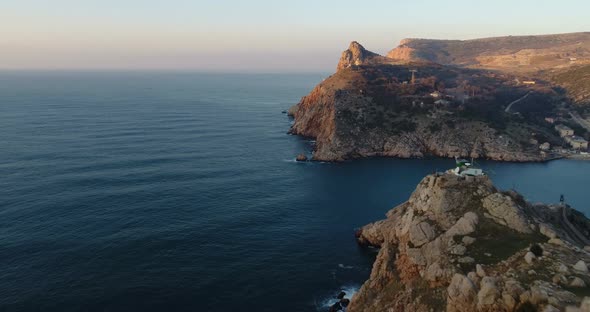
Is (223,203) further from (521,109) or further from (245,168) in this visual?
(521,109)

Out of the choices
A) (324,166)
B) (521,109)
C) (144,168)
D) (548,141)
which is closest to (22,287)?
(144,168)

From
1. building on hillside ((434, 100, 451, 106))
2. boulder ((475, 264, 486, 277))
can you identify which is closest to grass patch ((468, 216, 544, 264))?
boulder ((475, 264, 486, 277))

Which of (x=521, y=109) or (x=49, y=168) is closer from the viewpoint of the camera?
(x=49, y=168)

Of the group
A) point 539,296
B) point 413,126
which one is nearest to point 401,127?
point 413,126

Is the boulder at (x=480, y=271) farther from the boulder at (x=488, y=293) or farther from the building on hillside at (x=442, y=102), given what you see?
the building on hillside at (x=442, y=102)

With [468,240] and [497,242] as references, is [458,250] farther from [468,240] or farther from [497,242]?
[497,242]

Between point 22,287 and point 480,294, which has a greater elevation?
point 480,294
